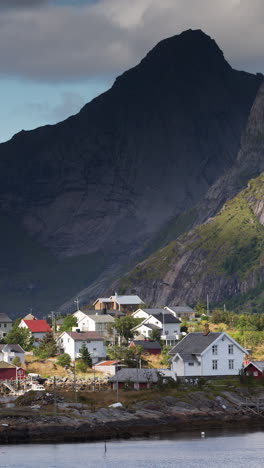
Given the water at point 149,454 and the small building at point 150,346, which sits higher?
the small building at point 150,346

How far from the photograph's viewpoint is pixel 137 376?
15150 centimetres

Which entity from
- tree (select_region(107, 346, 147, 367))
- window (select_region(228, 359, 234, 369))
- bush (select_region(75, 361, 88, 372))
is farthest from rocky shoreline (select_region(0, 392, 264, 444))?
bush (select_region(75, 361, 88, 372))

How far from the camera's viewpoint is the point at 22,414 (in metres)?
134

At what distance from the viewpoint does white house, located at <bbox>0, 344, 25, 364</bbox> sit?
177750 mm

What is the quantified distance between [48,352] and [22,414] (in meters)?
53.4

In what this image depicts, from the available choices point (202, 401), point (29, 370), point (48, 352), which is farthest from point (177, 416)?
point (48, 352)

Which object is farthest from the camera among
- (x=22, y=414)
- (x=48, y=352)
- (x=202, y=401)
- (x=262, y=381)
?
(x=48, y=352)

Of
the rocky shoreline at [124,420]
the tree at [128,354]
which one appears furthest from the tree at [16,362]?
the rocky shoreline at [124,420]

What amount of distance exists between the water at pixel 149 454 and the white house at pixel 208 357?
26.5 metres

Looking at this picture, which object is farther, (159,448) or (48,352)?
(48,352)

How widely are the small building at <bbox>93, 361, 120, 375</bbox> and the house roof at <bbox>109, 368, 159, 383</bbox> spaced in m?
14.8

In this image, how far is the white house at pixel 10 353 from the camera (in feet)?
583

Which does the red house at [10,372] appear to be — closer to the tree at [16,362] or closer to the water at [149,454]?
the tree at [16,362]

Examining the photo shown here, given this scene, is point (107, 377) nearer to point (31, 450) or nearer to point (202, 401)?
point (202, 401)
